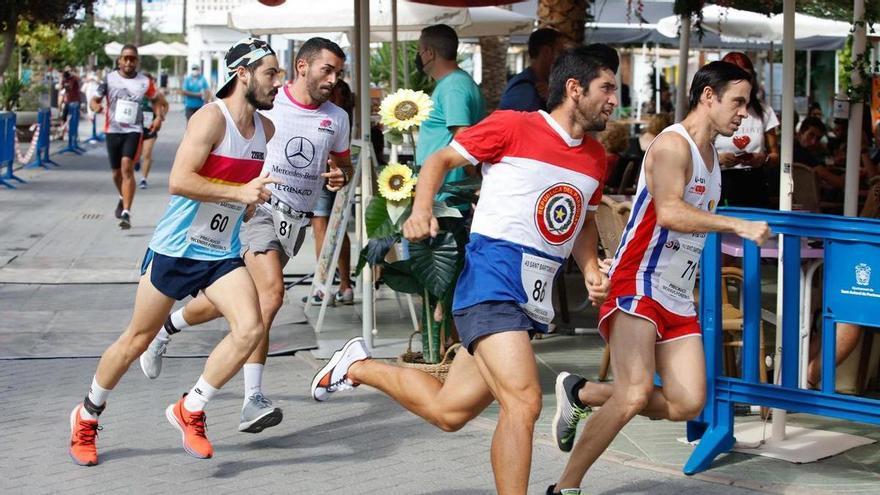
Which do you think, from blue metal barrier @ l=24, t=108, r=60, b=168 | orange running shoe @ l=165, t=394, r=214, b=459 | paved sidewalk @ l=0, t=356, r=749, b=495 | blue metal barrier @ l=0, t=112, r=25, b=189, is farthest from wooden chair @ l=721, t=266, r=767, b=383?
blue metal barrier @ l=24, t=108, r=60, b=168

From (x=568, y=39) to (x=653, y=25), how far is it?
8.47 metres

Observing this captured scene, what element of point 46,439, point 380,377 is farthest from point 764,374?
point 46,439

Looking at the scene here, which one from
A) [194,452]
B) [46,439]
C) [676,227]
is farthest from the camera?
[46,439]

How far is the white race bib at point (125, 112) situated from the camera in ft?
52.5

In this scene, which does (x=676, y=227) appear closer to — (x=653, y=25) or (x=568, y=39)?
(x=568, y=39)

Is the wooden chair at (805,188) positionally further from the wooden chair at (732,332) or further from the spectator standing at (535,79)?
the wooden chair at (732,332)

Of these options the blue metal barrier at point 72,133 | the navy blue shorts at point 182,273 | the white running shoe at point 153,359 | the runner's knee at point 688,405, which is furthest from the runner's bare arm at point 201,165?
the blue metal barrier at point 72,133

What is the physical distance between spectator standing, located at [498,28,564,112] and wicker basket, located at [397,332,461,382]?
5.13 feet

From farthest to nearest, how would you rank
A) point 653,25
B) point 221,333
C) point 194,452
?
point 653,25 → point 221,333 → point 194,452

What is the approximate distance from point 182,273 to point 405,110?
2.01 metres

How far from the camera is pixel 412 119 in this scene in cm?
768

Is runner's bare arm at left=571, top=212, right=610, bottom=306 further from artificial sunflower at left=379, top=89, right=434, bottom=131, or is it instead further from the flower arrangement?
artificial sunflower at left=379, top=89, right=434, bottom=131

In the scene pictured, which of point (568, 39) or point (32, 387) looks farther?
point (568, 39)

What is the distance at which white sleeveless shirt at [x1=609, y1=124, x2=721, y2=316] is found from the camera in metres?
5.40
